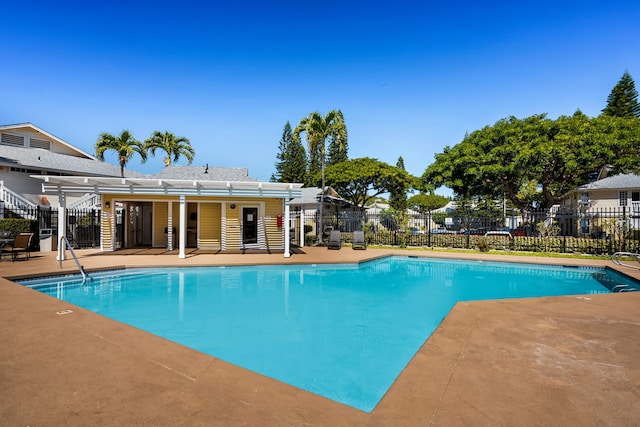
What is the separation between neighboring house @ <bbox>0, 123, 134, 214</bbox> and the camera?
64.6ft

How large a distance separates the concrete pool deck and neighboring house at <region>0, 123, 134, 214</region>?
57.5 ft

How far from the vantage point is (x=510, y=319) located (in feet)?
16.8

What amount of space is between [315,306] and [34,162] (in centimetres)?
2331

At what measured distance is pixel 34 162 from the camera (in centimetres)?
2067

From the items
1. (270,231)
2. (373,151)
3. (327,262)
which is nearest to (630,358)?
(327,262)

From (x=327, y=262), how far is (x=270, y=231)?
15.7ft

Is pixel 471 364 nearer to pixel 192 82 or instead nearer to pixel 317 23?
pixel 317 23

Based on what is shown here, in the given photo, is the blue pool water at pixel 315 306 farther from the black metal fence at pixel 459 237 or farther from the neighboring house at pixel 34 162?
the neighboring house at pixel 34 162

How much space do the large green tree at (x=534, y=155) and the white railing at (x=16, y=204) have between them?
27.2 meters

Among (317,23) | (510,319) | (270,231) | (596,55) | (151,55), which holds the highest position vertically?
(317,23)

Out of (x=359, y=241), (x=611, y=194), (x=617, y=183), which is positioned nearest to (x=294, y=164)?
(x=359, y=241)

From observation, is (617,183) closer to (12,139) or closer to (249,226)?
(249,226)

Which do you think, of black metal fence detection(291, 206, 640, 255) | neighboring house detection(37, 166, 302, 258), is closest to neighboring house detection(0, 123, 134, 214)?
neighboring house detection(37, 166, 302, 258)

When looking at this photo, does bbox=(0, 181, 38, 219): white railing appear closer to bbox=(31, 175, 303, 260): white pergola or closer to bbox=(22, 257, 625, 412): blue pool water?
bbox=(31, 175, 303, 260): white pergola
